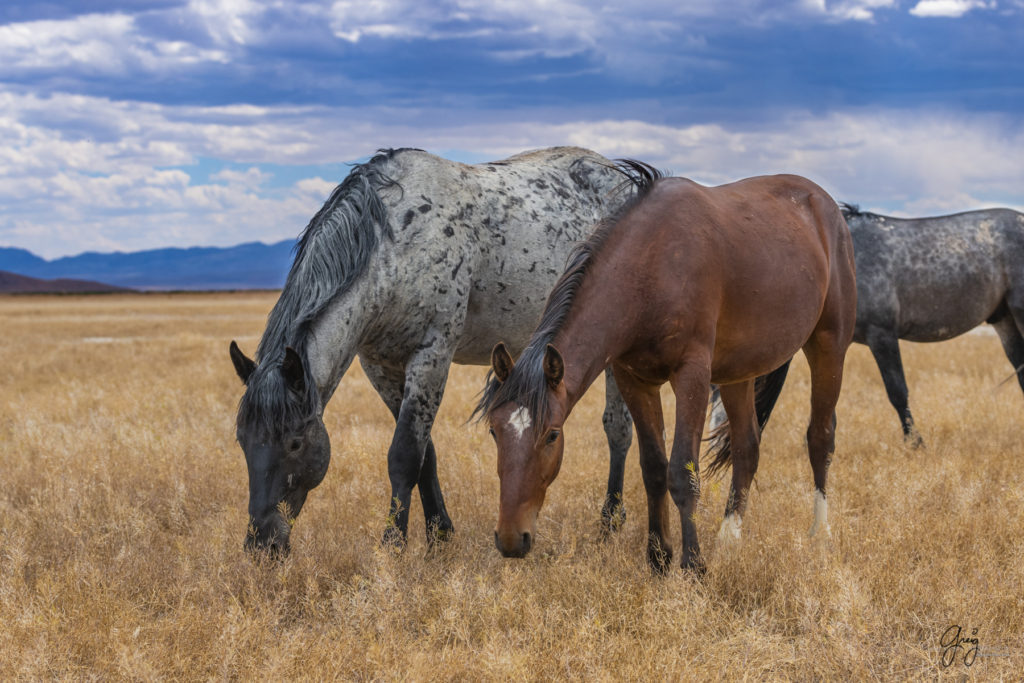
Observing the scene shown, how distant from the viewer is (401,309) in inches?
195

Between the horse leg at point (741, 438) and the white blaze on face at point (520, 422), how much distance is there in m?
2.38

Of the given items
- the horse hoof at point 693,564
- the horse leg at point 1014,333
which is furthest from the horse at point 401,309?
the horse leg at point 1014,333

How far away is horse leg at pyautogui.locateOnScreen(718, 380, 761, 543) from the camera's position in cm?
555

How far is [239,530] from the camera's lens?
5457 millimetres

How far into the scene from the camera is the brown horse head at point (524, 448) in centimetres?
361

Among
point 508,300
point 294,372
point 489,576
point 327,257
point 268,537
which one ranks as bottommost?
point 489,576

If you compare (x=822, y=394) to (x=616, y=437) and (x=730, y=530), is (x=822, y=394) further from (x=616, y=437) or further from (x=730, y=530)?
(x=616, y=437)

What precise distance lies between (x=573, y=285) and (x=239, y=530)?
2831 mm

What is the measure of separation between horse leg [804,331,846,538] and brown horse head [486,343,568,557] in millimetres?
2711

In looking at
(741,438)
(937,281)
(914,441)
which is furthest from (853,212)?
(741,438)

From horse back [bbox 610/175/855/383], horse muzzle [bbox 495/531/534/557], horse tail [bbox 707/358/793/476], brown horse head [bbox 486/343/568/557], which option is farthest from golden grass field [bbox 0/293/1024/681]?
horse back [bbox 610/175/855/383]

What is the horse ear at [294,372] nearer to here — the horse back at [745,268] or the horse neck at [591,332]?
the horse neck at [591,332]

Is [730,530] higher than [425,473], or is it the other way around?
[425,473]

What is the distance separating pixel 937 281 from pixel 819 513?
4.35m
